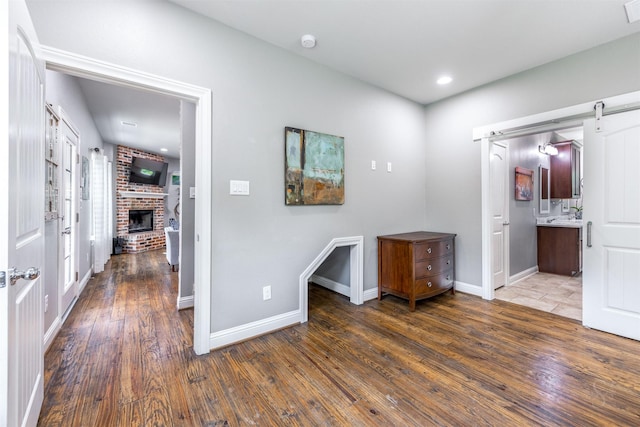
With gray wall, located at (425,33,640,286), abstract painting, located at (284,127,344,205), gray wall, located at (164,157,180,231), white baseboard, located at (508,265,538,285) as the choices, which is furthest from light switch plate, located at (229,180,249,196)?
gray wall, located at (164,157,180,231)

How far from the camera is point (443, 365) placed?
1985 mm

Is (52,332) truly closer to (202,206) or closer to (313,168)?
(202,206)

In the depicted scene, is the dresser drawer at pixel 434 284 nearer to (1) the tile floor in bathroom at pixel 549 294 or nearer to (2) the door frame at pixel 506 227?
(1) the tile floor in bathroom at pixel 549 294

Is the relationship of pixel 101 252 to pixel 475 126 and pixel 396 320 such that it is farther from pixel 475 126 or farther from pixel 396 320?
pixel 475 126

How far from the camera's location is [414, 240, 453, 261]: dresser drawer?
301cm

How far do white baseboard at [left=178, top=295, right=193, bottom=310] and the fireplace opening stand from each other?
492cm

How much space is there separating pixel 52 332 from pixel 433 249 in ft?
12.1

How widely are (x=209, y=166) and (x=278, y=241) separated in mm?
880

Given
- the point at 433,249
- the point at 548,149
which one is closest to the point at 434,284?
the point at 433,249

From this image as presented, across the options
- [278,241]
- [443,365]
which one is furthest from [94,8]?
[443,365]

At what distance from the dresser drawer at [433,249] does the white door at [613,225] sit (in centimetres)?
123

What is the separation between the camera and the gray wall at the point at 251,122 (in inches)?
71.5

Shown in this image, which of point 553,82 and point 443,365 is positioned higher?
point 553,82

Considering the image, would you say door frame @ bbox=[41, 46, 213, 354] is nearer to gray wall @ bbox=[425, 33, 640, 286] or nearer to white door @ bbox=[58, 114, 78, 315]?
white door @ bbox=[58, 114, 78, 315]
